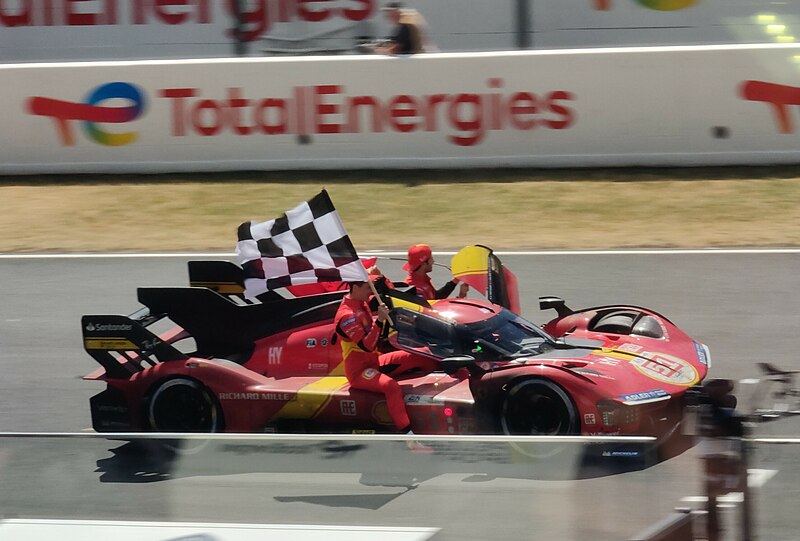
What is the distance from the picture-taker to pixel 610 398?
656 cm

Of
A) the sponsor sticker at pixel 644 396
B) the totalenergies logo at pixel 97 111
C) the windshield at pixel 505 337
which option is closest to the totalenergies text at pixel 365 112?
the totalenergies logo at pixel 97 111

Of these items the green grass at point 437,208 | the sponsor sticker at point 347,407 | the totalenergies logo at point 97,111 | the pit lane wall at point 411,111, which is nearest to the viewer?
the sponsor sticker at point 347,407

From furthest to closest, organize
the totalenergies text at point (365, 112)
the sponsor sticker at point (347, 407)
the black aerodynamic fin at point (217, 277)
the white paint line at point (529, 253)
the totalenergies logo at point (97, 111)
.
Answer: the totalenergies logo at point (97, 111) < the totalenergies text at point (365, 112) < the white paint line at point (529, 253) < the black aerodynamic fin at point (217, 277) < the sponsor sticker at point (347, 407)

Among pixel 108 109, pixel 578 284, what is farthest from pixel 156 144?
pixel 578 284

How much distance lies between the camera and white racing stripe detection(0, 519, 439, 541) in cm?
371

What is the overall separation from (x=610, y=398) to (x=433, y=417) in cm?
108

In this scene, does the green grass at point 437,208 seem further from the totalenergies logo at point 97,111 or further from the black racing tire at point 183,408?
the black racing tire at point 183,408

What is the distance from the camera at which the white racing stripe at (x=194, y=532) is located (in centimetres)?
371

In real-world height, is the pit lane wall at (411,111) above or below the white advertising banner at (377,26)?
below

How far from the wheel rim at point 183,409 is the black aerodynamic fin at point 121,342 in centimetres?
22

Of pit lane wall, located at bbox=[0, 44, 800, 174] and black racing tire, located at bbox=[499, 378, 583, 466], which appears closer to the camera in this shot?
black racing tire, located at bbox=[499, 378, 583, 466]

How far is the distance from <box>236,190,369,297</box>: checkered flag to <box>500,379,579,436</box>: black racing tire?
4.13ft

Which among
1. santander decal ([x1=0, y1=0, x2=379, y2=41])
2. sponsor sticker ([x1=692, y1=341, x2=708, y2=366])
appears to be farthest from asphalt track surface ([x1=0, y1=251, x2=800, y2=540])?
santander decal ([x1=0, y1=0, x2=379, y2=41])

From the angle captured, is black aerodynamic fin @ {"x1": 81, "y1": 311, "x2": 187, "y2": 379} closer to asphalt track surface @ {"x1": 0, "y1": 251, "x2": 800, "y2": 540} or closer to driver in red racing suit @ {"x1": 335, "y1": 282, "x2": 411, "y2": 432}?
driver in red racing suit @ {"x1": 335, "y1": 282, "x2": 411, "y2": 432}
